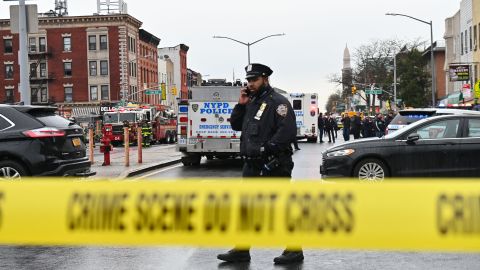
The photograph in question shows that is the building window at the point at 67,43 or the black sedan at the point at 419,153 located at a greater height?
the building window at the point at 67,43

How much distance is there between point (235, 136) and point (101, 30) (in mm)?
58749

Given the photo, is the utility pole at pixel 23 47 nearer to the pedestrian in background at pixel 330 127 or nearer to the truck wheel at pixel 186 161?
the truck wheel at pixel 186 161

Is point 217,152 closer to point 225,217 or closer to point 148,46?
point 225,217

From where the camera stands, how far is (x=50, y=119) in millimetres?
10562

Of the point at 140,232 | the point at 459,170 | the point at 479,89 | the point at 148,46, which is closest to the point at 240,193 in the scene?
the point at 140,232

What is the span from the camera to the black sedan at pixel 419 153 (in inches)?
464

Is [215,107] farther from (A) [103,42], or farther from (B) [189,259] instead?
(A) [103,42]

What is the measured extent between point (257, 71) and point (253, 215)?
3356mm

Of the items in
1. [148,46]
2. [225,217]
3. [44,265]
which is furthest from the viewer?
[148,46]

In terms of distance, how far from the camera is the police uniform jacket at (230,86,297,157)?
6363mm

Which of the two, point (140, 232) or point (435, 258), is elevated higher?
point (140, 232)

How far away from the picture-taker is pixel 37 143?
9.98 m

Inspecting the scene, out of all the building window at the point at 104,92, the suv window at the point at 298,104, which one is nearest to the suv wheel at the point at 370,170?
the suv window at the point at 298,104

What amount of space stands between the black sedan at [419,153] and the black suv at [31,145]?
5087 mm
